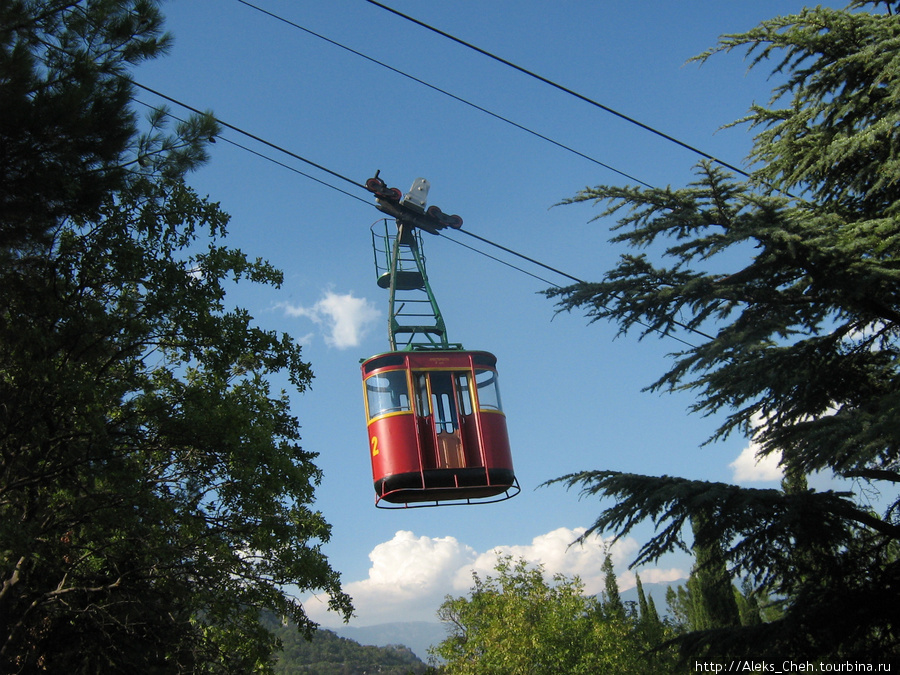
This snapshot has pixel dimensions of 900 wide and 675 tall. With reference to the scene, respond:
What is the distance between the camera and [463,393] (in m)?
11.2

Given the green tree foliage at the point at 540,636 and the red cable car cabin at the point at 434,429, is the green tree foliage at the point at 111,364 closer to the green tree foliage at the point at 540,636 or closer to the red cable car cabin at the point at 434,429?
the red cable car cabin at the point at 434,429

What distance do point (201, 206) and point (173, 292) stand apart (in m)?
1.09

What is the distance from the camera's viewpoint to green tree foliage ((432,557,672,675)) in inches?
767

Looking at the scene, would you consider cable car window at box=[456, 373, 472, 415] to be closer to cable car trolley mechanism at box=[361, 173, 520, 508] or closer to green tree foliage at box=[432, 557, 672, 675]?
cable car trolley mechanism at box=[361, 173, 520, 508]

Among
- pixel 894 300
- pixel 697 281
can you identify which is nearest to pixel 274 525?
pixel 697 281

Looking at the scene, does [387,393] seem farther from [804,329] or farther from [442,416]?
[804,329]

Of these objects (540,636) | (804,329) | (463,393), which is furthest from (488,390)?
(540,636)

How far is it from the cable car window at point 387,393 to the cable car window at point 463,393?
86 centimetres

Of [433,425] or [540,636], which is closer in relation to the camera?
[433,425]

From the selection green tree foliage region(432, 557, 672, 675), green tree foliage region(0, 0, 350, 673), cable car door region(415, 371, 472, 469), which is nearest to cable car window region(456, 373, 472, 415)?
cable car door region(415, 371, 472, 469)

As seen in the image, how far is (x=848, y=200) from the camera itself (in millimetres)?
9023

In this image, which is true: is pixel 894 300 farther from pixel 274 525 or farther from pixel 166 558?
pixel 166 558

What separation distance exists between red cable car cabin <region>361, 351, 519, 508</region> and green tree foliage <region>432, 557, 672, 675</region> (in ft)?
34.2

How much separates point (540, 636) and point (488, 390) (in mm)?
11300
